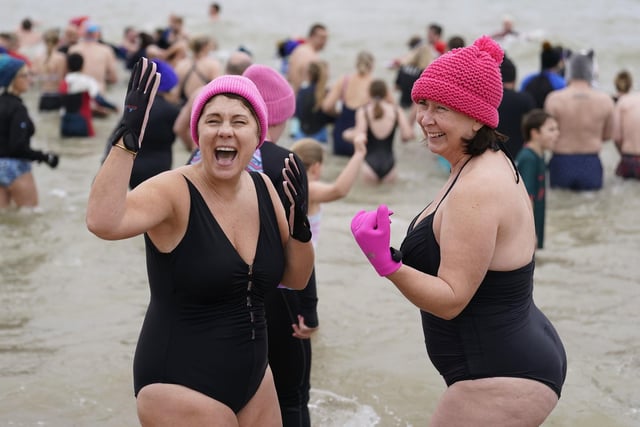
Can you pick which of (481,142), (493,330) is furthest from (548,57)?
(493,330)

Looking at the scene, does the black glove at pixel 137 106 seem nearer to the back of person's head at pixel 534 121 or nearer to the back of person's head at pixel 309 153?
→ the back of person's head at pixel 309 153

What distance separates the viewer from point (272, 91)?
439 cm

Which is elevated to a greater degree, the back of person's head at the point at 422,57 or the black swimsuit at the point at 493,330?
the black swimsuit at the point at 493,330

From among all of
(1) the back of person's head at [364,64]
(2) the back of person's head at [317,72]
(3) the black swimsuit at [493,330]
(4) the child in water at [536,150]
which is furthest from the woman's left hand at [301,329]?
(1) the back of person's head at [364,64]

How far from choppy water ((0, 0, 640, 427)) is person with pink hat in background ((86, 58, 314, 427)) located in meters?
1.98

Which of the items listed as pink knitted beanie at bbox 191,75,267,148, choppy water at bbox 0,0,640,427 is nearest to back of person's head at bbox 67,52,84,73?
choppy water at bbox 0,0,640,427

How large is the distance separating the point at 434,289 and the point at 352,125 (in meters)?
9.62

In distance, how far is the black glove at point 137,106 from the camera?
110 inches

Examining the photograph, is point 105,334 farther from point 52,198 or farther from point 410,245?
point 52,198

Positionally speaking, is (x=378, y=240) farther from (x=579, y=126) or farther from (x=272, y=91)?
(x=579, y=126)

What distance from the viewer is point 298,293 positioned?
13.8 feet

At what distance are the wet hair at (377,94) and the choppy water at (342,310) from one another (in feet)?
3.11

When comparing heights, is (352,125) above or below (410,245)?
below

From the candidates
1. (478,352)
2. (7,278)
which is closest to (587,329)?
(478,352)
